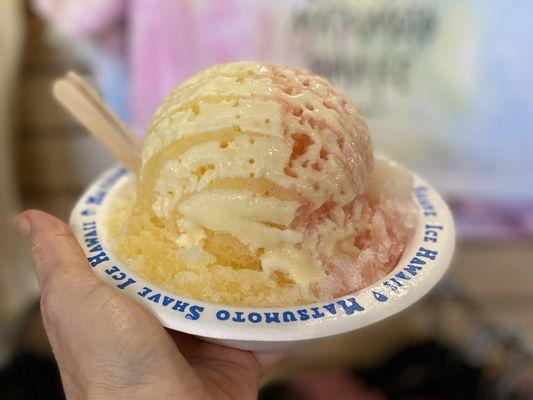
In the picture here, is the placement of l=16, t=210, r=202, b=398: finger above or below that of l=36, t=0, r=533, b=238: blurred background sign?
below

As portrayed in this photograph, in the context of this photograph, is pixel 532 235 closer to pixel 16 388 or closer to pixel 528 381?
pixel 528 381

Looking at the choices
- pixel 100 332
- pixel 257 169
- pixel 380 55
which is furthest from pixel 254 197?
pixel 380 55

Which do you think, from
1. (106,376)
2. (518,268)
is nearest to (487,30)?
(518,268)

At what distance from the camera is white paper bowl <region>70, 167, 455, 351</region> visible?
53cm

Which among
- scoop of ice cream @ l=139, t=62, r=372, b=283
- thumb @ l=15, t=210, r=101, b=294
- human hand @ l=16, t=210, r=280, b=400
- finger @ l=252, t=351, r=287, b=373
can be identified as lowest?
finger @ l=252, t=351, r=287, b=373

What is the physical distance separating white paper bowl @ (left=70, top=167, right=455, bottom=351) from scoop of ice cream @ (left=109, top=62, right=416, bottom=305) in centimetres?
3

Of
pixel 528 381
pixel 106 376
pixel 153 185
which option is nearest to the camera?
pixel 106 376

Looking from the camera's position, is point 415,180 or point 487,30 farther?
point 487,30

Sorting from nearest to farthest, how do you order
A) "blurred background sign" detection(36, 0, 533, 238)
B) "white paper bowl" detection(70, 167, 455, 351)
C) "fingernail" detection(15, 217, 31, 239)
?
"white paper bowl" detection(70, 167, 455, 351), "fingernail" detection(15, 217, 31, 239), "blurred background sign" detection(36, 0, 533, 238)

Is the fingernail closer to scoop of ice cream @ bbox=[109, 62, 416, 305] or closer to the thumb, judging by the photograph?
the thumb

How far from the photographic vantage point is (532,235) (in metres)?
1.28

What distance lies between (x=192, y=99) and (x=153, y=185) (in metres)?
0.11

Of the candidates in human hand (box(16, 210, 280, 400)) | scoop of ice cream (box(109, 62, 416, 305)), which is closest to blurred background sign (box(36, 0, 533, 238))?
scoop of ice cream (box(109, 62, 416, 305))

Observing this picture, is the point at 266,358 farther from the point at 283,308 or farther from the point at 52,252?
the point at 52,252
